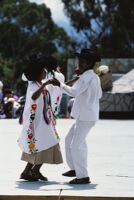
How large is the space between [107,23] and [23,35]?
15.3m

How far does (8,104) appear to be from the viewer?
1875cm

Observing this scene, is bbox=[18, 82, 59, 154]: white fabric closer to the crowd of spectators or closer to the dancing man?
the dancing man

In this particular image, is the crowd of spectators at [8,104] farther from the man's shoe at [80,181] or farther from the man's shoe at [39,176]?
the man's shoe at [80,181]

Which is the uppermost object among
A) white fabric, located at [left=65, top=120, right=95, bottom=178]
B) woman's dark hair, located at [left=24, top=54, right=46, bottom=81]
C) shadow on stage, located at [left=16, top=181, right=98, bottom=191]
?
woman's dark hair, located at [left=24, top=54, right=46, bottom=81]

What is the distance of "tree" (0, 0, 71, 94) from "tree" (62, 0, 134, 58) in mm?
11115

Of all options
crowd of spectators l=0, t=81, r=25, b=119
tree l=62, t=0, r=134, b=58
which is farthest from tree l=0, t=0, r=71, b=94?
crowd of spectators l=0, t=81, r=25, b=119

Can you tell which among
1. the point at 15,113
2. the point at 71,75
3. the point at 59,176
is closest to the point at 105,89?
the point at 71,75

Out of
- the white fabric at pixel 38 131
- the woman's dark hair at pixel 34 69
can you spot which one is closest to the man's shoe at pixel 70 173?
the white fabric at pixel 38 131

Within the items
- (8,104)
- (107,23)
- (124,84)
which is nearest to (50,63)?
(8,104)

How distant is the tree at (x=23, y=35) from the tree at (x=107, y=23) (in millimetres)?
11115

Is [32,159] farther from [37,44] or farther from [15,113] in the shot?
[37,44]

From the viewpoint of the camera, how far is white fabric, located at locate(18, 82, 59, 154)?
5871 mm

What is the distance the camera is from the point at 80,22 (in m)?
43.8

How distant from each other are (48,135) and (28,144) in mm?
253
